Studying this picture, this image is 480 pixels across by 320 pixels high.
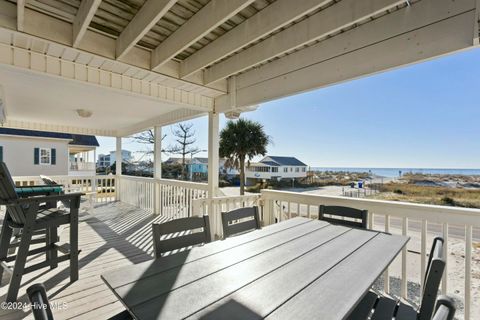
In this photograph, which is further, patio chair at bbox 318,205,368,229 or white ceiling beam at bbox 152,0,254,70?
patio chair at bbox 318,205,368,229

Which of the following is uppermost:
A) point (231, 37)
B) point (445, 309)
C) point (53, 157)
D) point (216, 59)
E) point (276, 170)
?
point (231, 37)

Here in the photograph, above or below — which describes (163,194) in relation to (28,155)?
below

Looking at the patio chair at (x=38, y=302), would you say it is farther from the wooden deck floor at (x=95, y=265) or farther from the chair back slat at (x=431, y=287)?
the wooden deck floor at (x=95, y=265)

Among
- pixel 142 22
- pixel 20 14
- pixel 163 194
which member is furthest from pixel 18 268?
pixel 163 194

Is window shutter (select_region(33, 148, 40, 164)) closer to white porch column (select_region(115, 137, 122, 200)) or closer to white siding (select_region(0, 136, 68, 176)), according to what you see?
white siding (select_region(0, 136, 68, 176))

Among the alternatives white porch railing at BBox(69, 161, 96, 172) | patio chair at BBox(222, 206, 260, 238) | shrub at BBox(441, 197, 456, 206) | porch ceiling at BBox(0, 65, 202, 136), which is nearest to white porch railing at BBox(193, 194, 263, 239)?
patio chair at BBox(222, 206, 260, 238)

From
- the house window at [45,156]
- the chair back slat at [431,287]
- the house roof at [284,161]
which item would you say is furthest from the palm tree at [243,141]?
the house roof at [284,161]

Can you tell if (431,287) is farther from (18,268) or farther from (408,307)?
(18,268)

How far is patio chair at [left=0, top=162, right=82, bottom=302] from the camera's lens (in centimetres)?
211

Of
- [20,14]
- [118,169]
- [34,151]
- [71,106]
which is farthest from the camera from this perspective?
[34,151]

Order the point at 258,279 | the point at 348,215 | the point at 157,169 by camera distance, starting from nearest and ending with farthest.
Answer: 1. the point at 258,279
2. the point at 348,215
3. the point at 157,169

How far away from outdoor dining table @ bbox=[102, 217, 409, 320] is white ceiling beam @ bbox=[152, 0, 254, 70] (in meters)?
1.74

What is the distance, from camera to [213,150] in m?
4.22

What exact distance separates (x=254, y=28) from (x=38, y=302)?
7.62 ft
